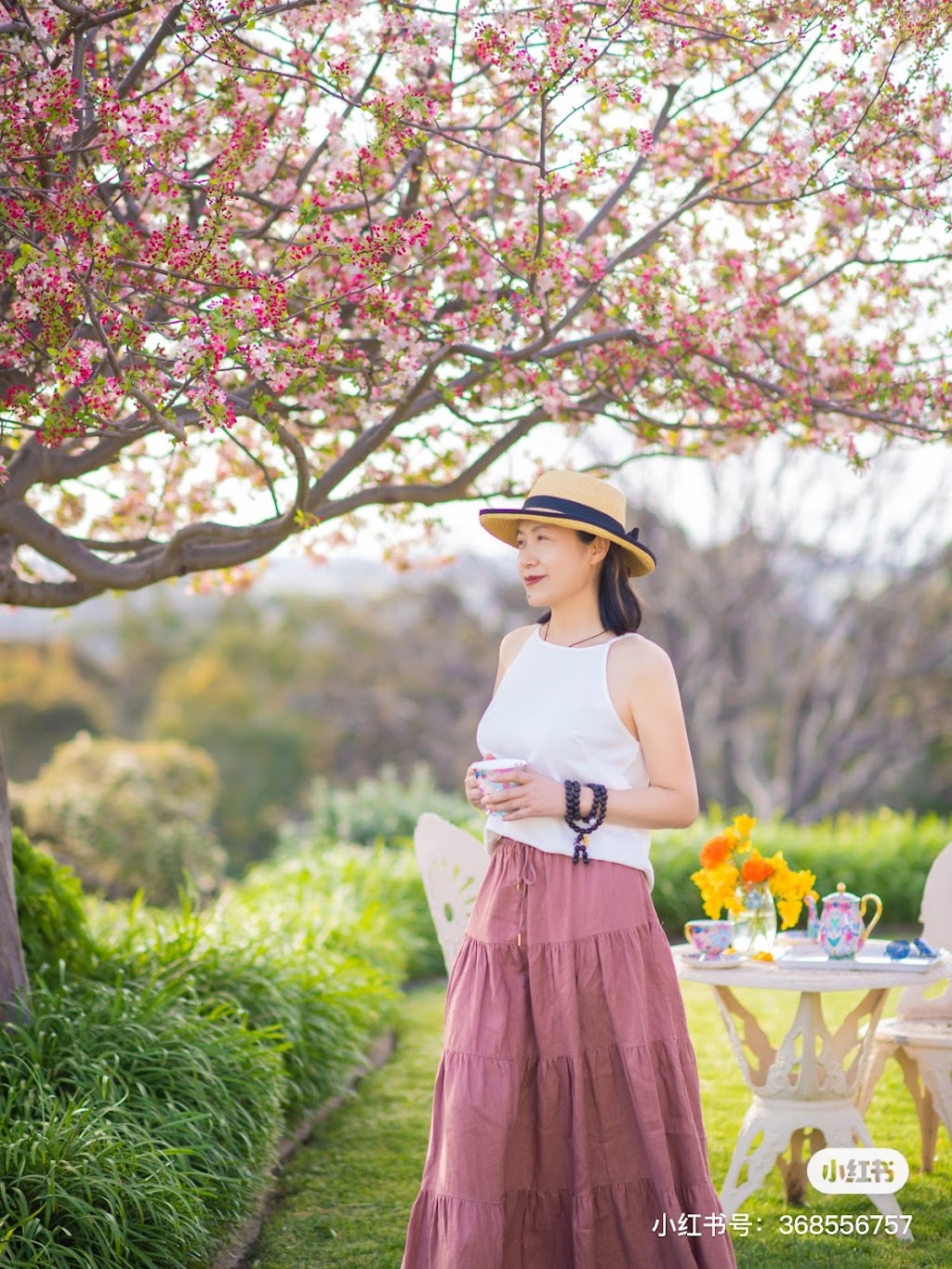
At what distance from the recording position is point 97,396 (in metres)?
2.91

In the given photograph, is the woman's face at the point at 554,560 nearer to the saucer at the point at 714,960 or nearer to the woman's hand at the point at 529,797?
the woman's hand at the point at 529,797

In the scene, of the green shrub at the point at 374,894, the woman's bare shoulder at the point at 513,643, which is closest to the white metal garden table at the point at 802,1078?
the woman's bare shoulder at the point at 513,643

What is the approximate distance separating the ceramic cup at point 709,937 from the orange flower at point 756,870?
0.17 meters

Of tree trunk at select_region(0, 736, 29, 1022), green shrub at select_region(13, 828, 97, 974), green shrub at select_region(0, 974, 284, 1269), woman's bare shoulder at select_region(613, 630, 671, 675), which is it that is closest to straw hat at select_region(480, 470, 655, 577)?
woman's bare shoulder at select_region(613, 630, 671, 675)

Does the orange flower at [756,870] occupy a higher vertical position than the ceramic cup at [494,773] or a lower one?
lower

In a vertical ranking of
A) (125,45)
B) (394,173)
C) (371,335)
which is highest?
(125,45)

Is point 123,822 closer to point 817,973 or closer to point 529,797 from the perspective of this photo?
point 817,973

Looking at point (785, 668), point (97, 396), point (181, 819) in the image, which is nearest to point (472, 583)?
point (785, 668)

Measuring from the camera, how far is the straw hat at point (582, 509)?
107 inches

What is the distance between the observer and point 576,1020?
2592 mm

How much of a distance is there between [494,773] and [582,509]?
0.59 m

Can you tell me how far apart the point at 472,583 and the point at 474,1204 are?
688 inches

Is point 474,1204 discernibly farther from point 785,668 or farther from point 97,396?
point 785,668

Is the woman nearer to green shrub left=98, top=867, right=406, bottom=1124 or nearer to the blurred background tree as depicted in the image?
green shrub left=98, top=867, right=406, bottom=1124
